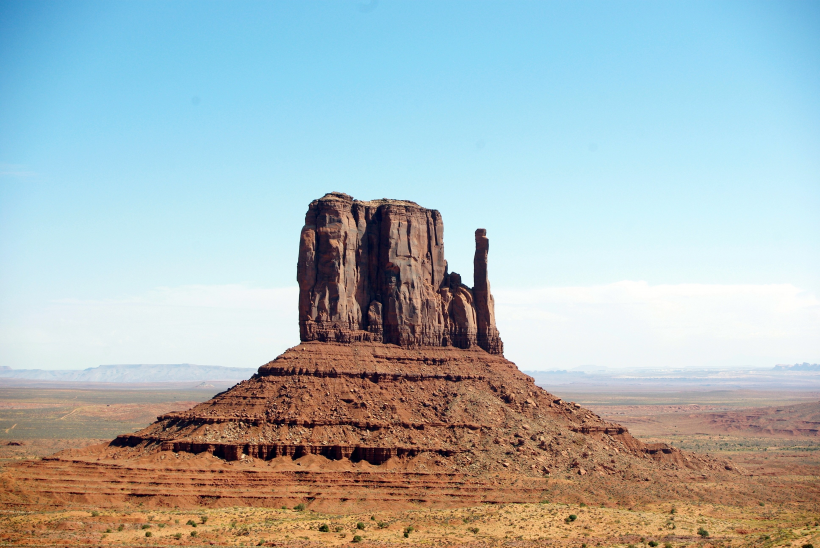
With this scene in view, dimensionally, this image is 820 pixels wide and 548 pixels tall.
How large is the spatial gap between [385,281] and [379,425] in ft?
58.1

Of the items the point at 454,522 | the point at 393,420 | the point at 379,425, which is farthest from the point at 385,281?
the point at 454,522

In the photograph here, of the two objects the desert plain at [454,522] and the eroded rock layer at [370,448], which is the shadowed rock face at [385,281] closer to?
the eroded rock layer at [370,448]

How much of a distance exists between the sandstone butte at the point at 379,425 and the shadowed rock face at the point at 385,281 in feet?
0.50

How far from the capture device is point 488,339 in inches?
4016

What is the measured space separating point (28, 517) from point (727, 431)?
14004 centimetres

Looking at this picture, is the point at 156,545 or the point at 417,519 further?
the point at 417,519

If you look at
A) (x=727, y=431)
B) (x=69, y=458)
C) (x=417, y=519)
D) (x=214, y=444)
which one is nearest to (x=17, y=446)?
(x=69, y=458)

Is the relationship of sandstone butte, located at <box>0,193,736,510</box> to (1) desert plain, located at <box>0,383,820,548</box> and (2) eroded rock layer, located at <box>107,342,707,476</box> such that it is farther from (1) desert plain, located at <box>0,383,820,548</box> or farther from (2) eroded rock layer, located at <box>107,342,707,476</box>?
(1) desert plain, located at <box>0,383,820,548</box>

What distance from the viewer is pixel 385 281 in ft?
321

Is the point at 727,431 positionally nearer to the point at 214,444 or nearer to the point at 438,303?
the point at 438,303

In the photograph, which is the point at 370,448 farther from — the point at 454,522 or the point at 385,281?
the point at 385,281

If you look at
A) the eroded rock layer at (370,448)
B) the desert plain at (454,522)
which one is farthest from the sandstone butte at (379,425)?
the desert plain at (454,522)

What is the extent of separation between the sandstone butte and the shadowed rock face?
0.15 meters

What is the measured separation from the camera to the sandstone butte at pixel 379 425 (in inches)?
3066
